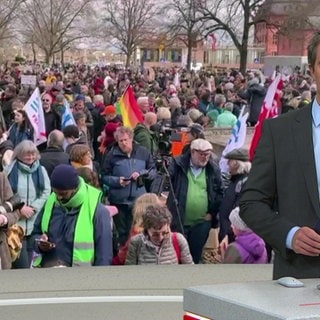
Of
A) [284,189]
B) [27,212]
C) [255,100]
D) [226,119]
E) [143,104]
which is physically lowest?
[27,212]

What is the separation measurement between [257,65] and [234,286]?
71151mm

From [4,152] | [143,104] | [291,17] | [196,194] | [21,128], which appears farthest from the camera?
[291,17]

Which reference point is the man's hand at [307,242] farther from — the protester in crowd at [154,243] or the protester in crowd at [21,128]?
the protester in crowd at [21,128]

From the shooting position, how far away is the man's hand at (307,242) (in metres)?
2.34

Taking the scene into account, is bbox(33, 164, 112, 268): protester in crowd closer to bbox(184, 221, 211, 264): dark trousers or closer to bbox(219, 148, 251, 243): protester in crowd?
bbox(219, 148, 251, 243): protester in crowd

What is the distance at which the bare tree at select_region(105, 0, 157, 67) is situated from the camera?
55094 millimetres

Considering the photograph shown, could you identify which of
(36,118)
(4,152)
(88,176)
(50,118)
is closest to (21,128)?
(36,118)

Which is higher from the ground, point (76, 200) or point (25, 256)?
point (76, 200)

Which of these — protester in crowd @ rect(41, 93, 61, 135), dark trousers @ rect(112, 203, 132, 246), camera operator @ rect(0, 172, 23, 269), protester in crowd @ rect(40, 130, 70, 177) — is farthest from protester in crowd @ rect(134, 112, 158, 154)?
camera operator @ rect(0, 172, 23, 269)

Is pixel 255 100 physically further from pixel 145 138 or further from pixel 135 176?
pixel 135 176

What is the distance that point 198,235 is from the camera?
766 centimetres

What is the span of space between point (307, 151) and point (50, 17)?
53.7m

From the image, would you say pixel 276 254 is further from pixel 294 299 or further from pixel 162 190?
pixel 162 190

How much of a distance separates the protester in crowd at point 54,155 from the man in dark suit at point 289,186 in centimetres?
562
